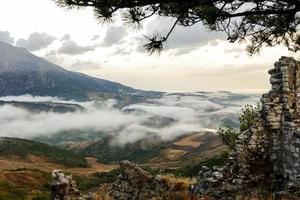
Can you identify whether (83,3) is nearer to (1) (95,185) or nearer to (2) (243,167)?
(2) (243,167)

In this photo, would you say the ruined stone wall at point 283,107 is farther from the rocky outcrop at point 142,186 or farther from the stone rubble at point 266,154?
the rocky outcrop at point 142,186

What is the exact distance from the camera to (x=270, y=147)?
2016 cm

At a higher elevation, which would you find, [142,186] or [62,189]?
[62,189]

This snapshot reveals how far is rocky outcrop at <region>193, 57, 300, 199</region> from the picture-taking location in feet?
63.1

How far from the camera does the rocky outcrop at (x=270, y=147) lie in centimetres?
1922

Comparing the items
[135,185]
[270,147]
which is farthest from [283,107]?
[135,185]

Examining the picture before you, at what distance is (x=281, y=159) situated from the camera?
781 inches

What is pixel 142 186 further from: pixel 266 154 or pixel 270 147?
pixel 270 147

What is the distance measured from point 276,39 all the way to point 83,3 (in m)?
8.44

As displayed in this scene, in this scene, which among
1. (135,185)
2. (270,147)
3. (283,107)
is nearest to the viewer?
(283,107)

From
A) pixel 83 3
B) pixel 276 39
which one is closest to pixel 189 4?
pixel 83 3

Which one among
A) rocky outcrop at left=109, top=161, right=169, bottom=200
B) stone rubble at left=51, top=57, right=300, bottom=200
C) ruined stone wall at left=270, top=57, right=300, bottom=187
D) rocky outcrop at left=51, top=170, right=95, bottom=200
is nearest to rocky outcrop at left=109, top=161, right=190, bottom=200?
rocky outcrop at left=109, top=161, right=169, bottom=200

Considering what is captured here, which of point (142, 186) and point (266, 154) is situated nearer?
point (266, 154)

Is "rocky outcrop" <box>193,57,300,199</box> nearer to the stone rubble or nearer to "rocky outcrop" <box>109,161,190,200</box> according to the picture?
the stone rubble
